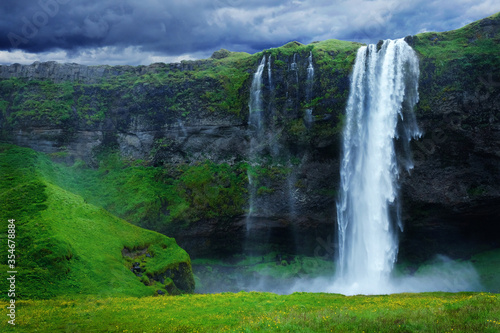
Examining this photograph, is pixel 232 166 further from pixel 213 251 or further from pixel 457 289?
pixel 457 289

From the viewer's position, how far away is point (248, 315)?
56.5 ft

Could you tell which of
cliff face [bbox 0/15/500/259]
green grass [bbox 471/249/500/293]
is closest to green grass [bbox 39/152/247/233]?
cliff face [bbox 0/15/500/259]

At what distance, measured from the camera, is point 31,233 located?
24.4 metres

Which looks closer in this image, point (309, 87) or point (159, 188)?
point (309, 87)

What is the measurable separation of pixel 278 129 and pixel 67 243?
25.3 m

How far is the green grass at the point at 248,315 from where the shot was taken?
12.5 metres

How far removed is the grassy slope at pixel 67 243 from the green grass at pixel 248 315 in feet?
8.42

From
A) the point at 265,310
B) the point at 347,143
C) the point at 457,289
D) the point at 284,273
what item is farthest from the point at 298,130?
the point at 265,310

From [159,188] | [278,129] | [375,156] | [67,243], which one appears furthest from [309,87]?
[67,243]

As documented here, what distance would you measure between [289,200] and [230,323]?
1055 inches

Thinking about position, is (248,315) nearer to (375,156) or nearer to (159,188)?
(375,156)

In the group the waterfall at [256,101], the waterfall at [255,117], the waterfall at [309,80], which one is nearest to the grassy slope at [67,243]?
the waterfall at [255,117]

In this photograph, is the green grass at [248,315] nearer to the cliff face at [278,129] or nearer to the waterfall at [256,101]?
the cliff face at [278,129]

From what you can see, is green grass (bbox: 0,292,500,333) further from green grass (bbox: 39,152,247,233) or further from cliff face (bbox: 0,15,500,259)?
cliff face (bbox: 0,15,500,259)
